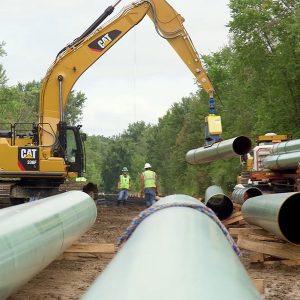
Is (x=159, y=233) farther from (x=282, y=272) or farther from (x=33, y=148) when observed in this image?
(x=33, y=148)

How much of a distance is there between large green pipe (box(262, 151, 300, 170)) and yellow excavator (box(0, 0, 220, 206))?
154cm

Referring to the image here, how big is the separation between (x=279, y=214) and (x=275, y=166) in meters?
7.26

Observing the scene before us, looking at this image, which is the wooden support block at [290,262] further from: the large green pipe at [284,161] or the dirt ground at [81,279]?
the large green pipe at [284,161]

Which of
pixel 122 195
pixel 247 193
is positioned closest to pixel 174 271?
pixel 247 193

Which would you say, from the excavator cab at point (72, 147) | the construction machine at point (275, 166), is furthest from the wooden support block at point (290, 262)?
the excavator cab at point (72, 147)

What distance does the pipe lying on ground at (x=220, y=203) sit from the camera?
13.0m

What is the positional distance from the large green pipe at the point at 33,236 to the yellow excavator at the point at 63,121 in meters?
7.09

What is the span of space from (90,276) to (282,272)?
2.50m

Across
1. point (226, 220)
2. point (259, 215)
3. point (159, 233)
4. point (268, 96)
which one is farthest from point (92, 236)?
point (268, 96)

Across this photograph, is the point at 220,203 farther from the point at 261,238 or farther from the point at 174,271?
the point at 174,271

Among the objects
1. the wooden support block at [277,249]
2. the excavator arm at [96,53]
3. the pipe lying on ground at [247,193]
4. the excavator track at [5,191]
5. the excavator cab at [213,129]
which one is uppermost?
the excavator arm at [96,53]

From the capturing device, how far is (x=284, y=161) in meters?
14.1

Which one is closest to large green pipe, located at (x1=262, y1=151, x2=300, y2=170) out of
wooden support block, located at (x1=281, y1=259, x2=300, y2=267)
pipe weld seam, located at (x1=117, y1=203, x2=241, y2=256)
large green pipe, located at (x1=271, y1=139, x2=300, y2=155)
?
large green pipe, located at (x1=271, y1=139, x2=300, y2=155)

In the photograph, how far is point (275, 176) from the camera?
16.1 m
